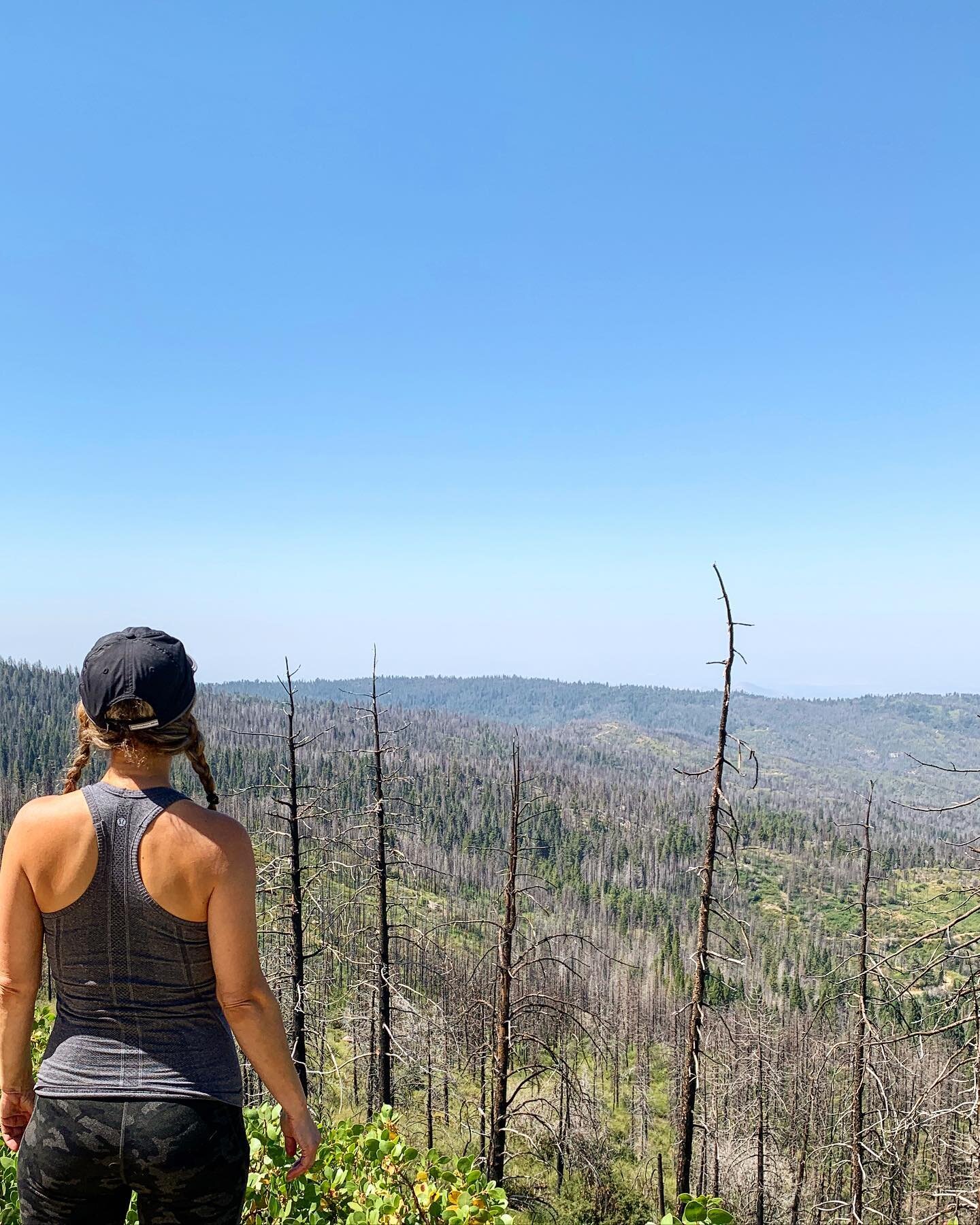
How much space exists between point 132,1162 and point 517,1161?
2430 inches

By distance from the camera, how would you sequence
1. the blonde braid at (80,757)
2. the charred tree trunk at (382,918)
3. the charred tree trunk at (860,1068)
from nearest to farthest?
the blonde braid at (80,757) → the charred tree trunk at (382,918) → the charred tree trunk at (860,1068)

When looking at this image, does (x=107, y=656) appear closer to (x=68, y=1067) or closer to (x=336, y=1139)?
(x=68, y=1067)

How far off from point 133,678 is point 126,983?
1.03 meters

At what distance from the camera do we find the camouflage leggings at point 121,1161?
2301 millimetres

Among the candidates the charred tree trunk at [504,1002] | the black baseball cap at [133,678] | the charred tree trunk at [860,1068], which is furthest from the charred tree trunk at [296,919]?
the charred tree trunk at [860,1068]

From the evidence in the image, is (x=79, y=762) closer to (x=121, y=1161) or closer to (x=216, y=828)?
(x=216, y=828)

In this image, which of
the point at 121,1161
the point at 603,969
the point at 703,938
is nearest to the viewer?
the point at 121,1161

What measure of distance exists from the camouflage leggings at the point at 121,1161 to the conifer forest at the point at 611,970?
2.85 m

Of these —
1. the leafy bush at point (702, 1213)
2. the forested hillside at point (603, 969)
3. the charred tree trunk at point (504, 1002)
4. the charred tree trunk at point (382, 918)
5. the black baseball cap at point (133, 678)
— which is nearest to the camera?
the black baseball cap at point (133, 678)

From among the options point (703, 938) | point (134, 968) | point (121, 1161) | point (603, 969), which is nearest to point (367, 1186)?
point (121, 1161)

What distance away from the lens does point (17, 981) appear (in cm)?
252

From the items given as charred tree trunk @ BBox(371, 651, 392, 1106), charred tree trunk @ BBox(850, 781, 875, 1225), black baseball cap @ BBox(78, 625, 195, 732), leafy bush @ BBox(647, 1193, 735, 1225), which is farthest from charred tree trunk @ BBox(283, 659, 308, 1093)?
charred tree trunk @ BBox(850, 781, 875, 1225)

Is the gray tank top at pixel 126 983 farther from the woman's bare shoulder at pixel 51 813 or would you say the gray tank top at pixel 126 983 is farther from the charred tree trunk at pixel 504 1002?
the charred tree trunk at pixel 504 1002

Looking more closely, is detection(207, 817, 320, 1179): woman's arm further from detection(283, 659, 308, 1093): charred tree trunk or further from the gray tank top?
detection(283, 659, 308, 1093): charred tree trunk
